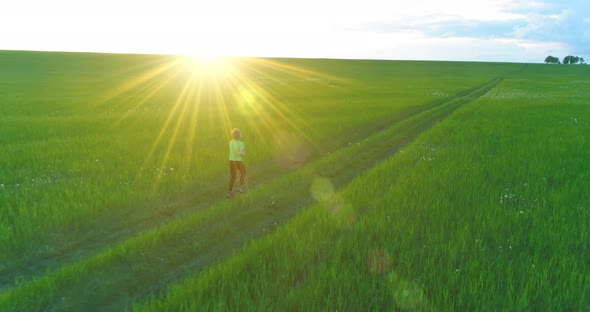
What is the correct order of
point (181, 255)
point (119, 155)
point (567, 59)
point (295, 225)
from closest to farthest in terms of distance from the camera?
point (181, 255)
point (295, 225)
point (119, 155)
point (567, 59)

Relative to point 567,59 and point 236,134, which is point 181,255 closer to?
point 236,134

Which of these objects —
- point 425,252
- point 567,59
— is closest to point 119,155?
point 425,252

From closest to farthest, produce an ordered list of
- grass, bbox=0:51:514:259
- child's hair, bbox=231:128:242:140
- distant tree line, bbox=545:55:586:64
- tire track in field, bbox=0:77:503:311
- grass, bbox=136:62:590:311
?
grass, bbox=136:62:590:311
tire track in field, bbox=0:77:503:311
grass, bbox=0:51:514:259
child's hair, bbox=231:128:242:140
distant tree line, bbox=545:55:586:64

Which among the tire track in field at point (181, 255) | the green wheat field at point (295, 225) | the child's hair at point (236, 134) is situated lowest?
the tire track in field at point (181, 255)

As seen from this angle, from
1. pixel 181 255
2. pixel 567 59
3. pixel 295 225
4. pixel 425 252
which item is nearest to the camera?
pixel 425 252

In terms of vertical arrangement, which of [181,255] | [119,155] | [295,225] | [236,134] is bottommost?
[181,255]

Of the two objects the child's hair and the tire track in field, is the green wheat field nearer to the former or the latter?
the tire track in field

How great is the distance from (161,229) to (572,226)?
7.55m

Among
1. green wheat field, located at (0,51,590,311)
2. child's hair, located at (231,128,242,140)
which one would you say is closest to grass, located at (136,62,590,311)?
green wheat field, located at (0,51,590,311)

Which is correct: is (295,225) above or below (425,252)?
below

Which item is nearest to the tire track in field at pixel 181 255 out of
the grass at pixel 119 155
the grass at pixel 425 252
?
the grass at pixel 425 252

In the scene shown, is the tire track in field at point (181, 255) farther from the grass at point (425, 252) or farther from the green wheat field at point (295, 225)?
the grass at point (425, 252)

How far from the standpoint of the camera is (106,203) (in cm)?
773

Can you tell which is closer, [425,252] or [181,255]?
[425,252]
